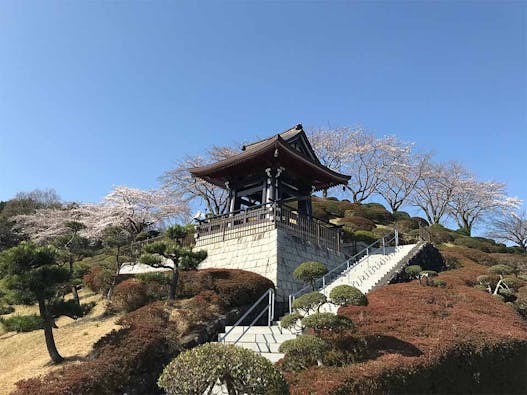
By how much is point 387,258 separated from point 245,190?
25.8 feet

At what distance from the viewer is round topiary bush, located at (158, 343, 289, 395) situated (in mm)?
5258

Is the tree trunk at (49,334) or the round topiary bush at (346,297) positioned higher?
the round topiary bush at (346,297)

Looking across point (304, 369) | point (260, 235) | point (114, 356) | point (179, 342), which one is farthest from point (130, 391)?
point (260, 235)

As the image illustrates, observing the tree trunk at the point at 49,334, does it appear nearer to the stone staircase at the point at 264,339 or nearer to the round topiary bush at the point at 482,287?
the stone staircase at the point at 264,339

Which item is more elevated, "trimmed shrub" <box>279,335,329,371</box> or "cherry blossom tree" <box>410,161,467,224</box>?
"cherry blossom tree" <box>410,161,467,224</box>

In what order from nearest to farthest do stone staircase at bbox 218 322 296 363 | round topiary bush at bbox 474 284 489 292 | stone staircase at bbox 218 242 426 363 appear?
stone staircase at bbox 218 322 296 363 < stone staircase at bbox 218 242 426 363 < round topiary bush at bbox 474 284 489 292

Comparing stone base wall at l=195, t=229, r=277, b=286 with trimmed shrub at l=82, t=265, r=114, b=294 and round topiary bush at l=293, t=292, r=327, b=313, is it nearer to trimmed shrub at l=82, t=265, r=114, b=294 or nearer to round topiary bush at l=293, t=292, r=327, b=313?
trimmed shrub at l=82, t=265, r=114, b=294

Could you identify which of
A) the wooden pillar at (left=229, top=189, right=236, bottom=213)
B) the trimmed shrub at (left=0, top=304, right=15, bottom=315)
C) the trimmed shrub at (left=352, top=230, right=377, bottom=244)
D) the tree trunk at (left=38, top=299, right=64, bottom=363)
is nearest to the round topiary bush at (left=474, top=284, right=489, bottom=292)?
the trimmed shrub at (left=352, top=230, right=377, bottom=244)

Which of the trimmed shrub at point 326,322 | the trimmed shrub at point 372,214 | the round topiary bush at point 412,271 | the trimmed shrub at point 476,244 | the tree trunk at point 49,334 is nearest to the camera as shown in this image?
the trimmed shrub at point 326,322

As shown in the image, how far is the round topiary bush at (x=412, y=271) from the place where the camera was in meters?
17.4

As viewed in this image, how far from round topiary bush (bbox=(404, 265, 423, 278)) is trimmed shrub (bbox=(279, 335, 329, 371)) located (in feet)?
34.5

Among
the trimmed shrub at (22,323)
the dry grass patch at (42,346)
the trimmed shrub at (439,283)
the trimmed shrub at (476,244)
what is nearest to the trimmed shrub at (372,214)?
the trimmed shrub at (476,244)

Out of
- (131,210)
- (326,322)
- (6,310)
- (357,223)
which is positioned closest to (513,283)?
(357,223)

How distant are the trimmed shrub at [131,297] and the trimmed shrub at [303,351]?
319 inches
